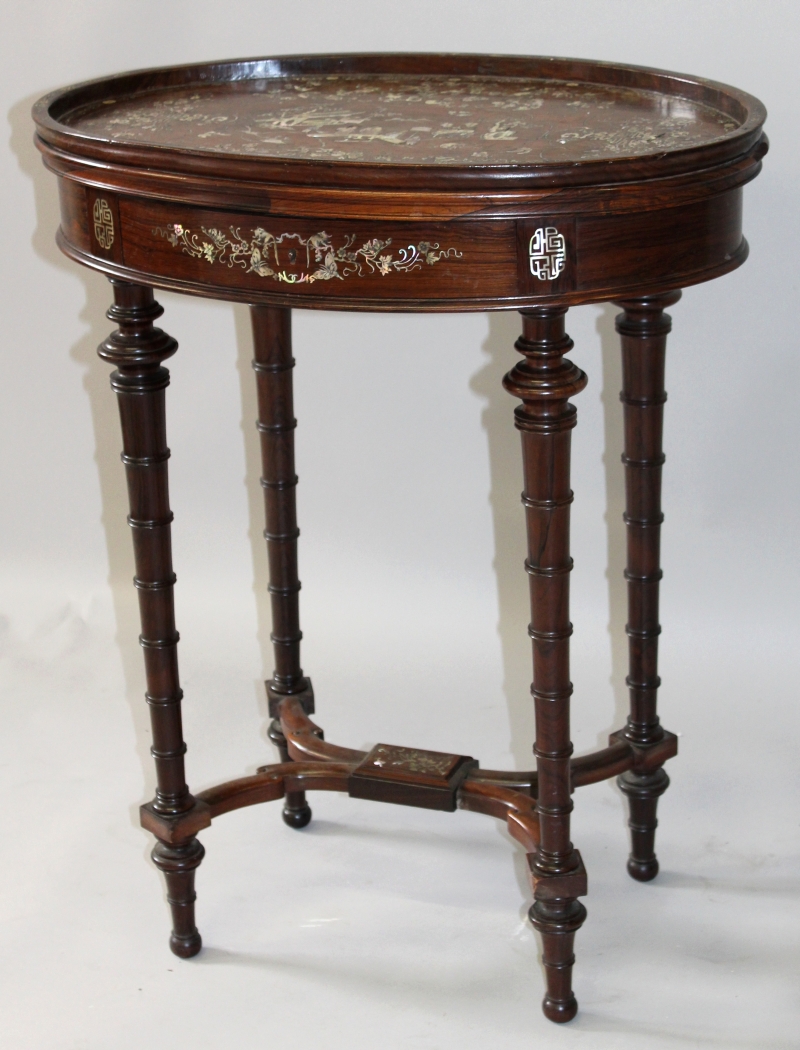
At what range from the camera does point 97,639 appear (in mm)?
3145

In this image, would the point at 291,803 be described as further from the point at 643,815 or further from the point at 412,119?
the point at 412,119

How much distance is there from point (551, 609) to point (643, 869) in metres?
0.71

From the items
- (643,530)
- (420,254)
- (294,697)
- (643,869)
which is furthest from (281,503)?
(420,254)

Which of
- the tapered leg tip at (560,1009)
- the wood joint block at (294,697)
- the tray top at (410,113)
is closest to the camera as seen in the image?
the tray top at (410,113)

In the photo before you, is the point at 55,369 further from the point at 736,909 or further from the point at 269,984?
the point at 736,909

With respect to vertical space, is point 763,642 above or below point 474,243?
below

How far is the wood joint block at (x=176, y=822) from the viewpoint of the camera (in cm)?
219

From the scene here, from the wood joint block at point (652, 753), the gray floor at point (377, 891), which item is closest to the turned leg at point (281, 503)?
the gray floor at point (377, 891)

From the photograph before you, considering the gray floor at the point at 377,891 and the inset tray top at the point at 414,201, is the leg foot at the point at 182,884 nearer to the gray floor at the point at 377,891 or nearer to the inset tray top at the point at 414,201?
the gray floor at the point at 377,891

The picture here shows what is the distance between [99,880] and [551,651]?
94 centimetres

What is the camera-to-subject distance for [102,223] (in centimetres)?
181

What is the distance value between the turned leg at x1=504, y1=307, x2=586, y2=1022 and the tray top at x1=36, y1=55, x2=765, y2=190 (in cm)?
22

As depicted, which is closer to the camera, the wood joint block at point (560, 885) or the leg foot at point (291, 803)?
the wood joint block at point (560, 885)

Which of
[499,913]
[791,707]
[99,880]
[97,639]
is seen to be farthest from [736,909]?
[97,639]
